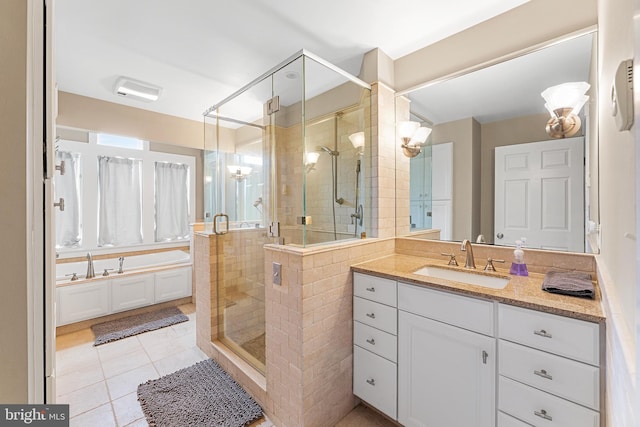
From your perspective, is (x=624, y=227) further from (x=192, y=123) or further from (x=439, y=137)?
(x=192, y=123)

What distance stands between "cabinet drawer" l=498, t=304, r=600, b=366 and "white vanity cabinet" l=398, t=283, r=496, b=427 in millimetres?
70

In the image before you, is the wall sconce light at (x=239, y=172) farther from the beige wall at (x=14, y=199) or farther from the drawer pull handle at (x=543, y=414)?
the drawer pull handle at (x=543, y=414)

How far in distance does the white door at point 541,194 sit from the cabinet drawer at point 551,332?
0.70 m

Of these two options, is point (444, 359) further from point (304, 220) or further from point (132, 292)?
point (132, 292)

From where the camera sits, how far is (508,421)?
119 centimetres

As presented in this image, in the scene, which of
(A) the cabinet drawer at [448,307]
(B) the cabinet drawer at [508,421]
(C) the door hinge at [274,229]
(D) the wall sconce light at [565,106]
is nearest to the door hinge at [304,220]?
(C) the door hinge at [274,229]

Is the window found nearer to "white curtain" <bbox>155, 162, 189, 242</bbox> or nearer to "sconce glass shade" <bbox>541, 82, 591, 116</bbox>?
"white curtain" <bbox>155, 162, 189, 242</bbox>

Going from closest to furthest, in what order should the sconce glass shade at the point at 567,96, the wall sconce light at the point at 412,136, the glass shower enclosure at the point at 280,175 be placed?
the sconce glass shade at the point at 567,96 < the glass shower enclosure at the point at 280,175 < the wall sconce light at the point at 412,136

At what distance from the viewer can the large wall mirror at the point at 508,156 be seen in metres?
1.51

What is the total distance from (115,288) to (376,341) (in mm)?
3095

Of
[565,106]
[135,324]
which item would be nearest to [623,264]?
[565,106]

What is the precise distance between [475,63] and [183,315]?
3870 mm

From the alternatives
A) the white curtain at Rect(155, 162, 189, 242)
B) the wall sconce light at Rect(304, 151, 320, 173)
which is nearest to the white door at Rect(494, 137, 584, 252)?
the wall sconce light at Rect(304, 151, 320, 173)

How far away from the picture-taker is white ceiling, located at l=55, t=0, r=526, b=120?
65.0 inches
